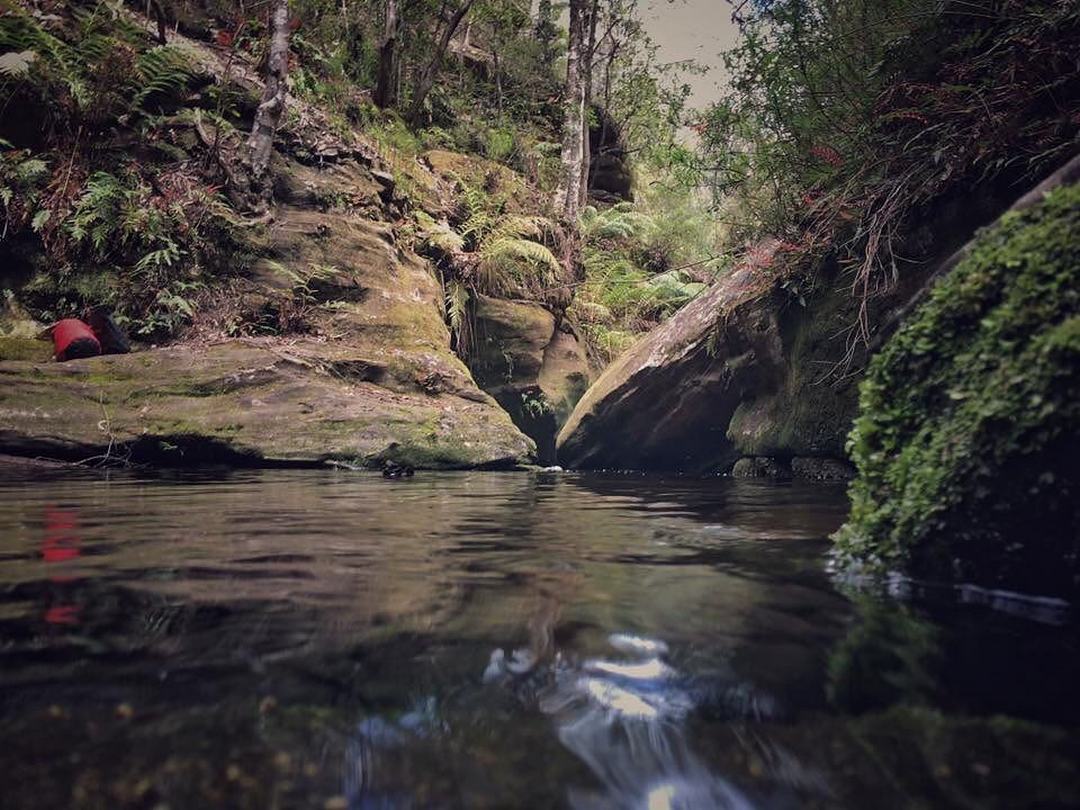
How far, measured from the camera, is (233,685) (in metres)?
1.33

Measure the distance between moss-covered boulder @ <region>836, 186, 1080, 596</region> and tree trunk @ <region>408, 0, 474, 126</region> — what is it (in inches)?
540

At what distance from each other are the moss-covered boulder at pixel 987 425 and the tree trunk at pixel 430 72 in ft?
45.0

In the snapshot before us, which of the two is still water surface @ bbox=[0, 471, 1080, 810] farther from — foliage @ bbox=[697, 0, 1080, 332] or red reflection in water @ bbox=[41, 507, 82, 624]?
foliage @ bbox=[697, 0, 1080, 332]

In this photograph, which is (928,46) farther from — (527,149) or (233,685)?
(527,149)

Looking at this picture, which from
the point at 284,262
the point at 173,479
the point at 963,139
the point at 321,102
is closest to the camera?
the point at 963,139

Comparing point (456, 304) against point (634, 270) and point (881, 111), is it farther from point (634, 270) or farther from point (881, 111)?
point (881, 111)

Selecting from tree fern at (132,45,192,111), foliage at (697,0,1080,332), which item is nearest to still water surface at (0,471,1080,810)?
foliage at (697,0,1080,332)

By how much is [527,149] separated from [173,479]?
13.1 m

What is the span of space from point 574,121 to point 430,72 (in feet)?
10.8

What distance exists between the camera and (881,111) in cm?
568

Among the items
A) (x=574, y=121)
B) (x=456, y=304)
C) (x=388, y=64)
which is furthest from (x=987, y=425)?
(x=388, y=64)

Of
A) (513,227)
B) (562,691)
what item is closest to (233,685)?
(562,691)

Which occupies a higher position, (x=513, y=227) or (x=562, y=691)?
(x=513, y=227)

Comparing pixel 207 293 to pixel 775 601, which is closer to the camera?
pixel 775 601
